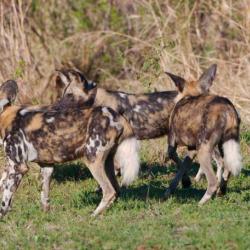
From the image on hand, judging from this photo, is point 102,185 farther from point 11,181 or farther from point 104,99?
point 104,99

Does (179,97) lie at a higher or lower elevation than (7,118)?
lower

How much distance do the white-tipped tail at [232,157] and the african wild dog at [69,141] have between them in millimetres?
787

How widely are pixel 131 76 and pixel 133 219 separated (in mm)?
7515

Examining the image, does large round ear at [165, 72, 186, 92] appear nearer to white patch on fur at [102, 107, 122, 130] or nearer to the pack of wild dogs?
the pack of wild dogs

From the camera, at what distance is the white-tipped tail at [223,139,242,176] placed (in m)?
6.73

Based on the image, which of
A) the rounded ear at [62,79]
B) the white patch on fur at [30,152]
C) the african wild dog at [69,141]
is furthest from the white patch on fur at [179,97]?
the white patch on fur at [30,152]

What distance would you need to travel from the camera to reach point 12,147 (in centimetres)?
675

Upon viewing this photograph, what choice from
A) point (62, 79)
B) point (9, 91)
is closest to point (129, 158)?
point (9, 91)

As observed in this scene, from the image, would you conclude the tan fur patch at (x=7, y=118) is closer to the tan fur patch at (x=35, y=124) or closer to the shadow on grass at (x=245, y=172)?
the tan fur patch at (x=35, y=124)

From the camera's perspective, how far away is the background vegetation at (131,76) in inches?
229

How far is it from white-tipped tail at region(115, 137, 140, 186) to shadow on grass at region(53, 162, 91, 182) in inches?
70.9

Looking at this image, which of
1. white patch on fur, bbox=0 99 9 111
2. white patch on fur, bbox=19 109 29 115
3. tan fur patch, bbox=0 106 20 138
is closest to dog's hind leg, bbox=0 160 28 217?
tan fur patch, bbox=0 106 20 138

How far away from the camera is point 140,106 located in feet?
27.5

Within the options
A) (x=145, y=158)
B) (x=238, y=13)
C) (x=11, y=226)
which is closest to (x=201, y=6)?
(x=238, y=13)
